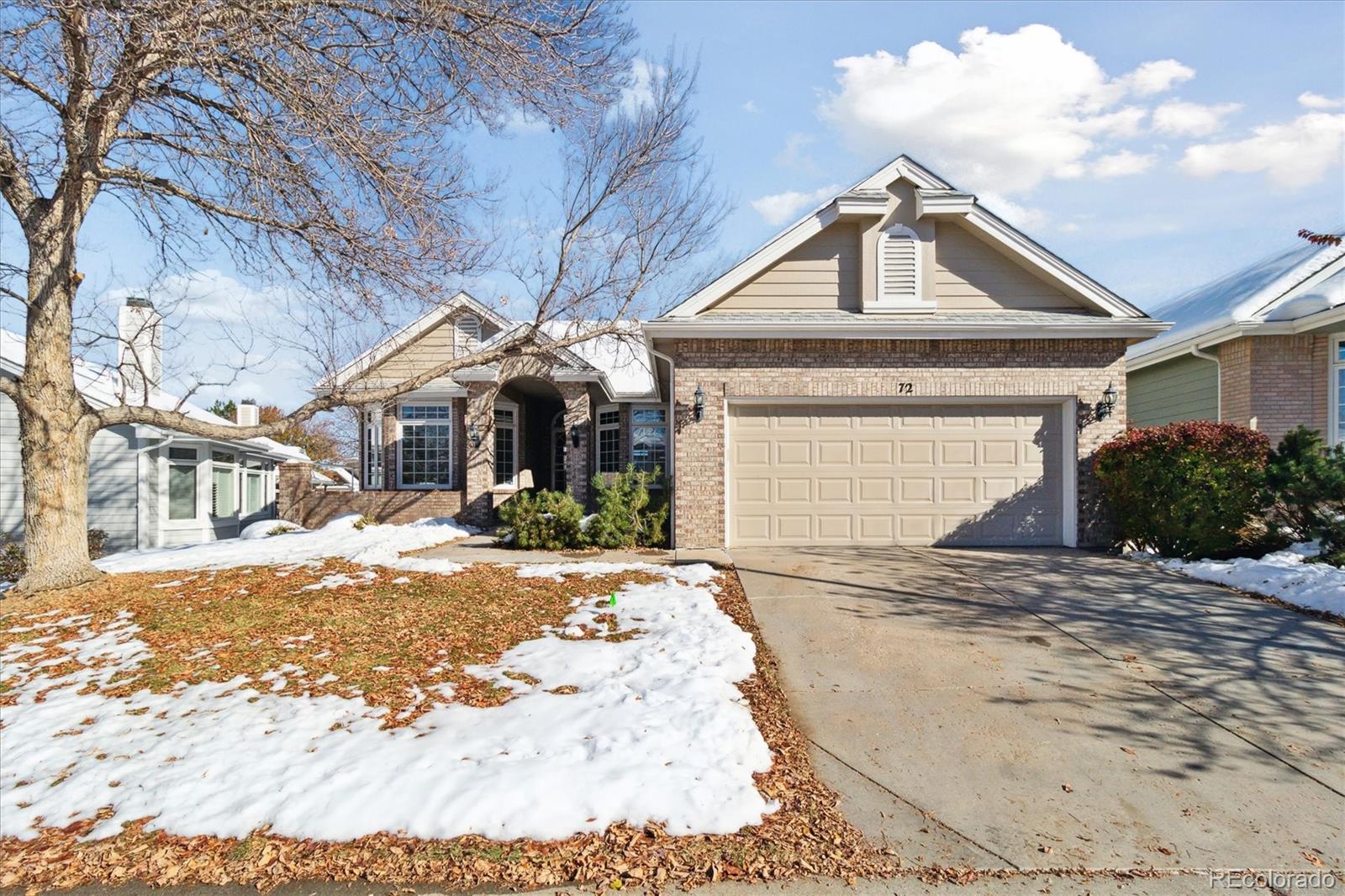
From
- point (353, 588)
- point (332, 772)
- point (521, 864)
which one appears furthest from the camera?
point (353, 588)

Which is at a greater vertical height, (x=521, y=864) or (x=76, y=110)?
(x=76, y=110)

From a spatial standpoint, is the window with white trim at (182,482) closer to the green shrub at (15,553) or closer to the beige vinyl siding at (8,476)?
the green shrub at (15,553)

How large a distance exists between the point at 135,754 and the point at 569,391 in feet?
41.0

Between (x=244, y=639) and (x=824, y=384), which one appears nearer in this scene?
(x=244, y=639)

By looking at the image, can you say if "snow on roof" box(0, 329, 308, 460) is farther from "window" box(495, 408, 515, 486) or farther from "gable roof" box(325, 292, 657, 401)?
"window" box(495, 408, 515, 486)

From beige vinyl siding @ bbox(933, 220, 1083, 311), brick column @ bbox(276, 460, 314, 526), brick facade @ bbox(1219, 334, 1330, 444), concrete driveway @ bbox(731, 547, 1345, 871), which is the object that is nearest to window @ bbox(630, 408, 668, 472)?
beige vinyl siding @ bbox(933, 220, 1083, 311)

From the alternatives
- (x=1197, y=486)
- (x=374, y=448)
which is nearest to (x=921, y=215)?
(x=1197, y=486)

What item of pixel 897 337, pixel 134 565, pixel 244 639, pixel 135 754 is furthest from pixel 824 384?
pixel 134 565

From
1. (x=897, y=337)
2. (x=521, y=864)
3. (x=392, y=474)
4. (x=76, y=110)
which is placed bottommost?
(x=521, y=864)

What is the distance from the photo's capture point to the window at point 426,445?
17.1m

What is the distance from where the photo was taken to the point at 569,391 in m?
16.1

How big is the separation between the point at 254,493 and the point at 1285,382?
24.3 metres

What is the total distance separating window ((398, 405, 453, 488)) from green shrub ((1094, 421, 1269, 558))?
46.4 ft

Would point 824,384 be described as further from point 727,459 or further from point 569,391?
point 569,391
